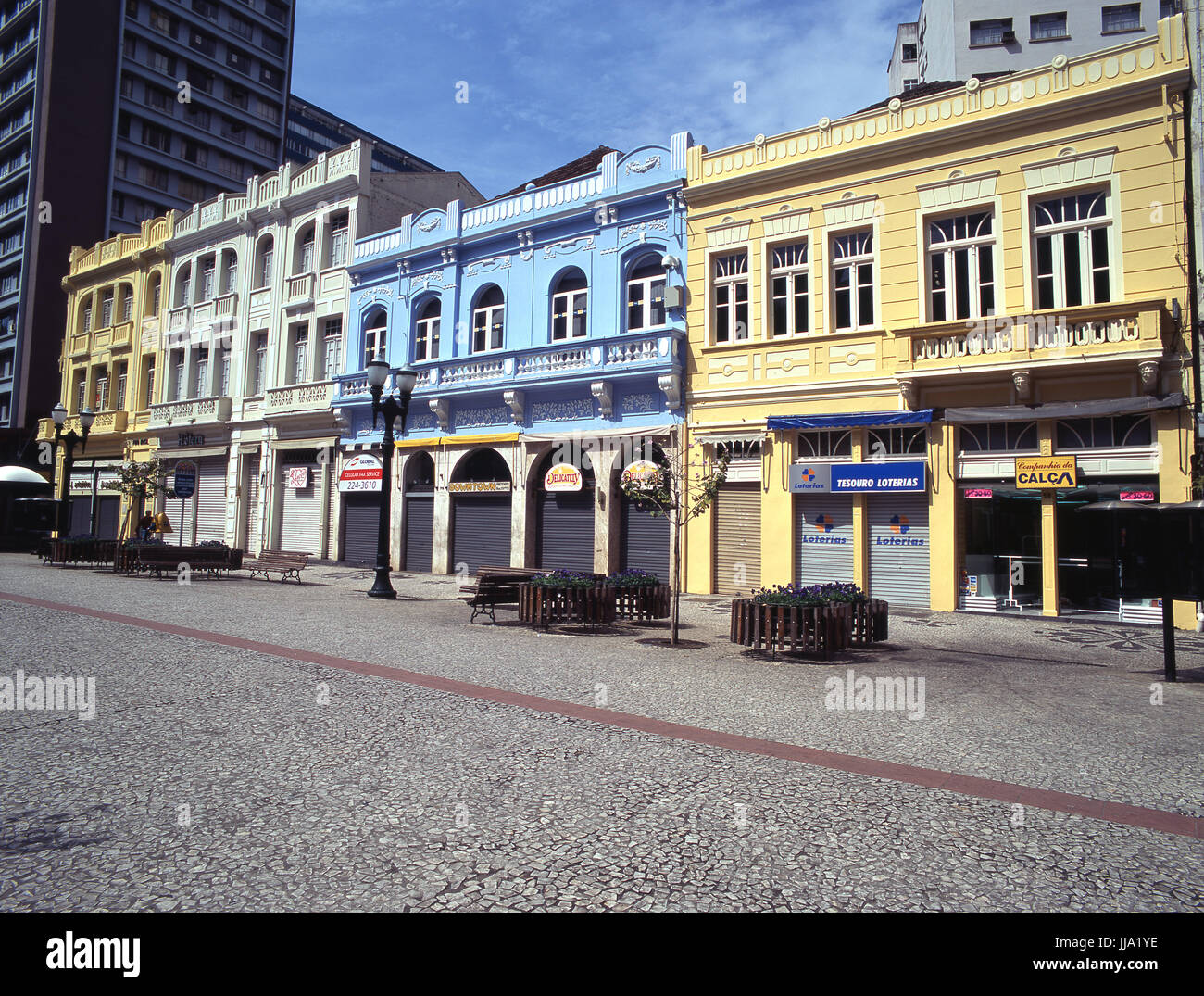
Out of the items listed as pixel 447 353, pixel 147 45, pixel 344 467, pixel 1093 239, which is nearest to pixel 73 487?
pixel 344 467

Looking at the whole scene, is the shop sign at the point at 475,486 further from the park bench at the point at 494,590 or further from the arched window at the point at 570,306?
the park bench at the point at 494,590

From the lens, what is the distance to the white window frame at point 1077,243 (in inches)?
583

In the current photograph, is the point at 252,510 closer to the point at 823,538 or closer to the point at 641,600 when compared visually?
the point at 641,600

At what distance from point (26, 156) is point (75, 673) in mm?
58792

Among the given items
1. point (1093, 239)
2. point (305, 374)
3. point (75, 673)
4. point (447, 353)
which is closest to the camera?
point (75, 673)

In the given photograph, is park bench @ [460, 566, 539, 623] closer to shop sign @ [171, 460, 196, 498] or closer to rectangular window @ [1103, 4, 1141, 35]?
shop sign @ [171, 460, 196, 498]

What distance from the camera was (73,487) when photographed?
1528 inches

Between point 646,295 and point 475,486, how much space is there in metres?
7.71

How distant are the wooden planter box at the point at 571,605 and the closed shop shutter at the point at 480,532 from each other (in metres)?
10.1

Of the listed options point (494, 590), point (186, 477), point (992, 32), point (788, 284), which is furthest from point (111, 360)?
point (992, 32)

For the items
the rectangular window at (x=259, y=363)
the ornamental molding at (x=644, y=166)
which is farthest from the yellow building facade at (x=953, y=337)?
the rectangular window at (x=259, y=363)

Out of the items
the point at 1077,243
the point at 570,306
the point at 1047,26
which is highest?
the point at 1047,26

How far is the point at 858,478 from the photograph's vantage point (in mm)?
16797
